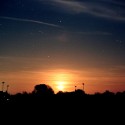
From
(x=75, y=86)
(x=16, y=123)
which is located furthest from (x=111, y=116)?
(x=75, y=86)

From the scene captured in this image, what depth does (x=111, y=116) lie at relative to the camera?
32812mm

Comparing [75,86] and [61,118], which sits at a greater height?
[75,86]

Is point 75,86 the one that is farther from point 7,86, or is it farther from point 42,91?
point 42,91

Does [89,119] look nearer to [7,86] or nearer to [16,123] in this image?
[16,123]

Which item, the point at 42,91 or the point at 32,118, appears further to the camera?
the point at 42,91

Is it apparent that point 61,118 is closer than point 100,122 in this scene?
No

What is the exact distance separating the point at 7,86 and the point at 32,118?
117 meters

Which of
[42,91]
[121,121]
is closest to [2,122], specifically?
[121,121]

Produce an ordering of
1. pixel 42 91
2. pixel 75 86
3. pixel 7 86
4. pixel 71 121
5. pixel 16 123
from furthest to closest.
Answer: pixel 7 86 → pixel 75 86 → pixel 42 91 → pixel 71 121 → pixel 16 123

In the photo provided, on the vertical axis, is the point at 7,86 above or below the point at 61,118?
above

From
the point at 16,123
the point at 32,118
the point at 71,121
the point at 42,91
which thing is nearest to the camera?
the point at 16,123

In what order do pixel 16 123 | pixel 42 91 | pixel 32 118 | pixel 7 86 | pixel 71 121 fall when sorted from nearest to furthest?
pixel 16 123, pixel 71 121, pixel 32 118, pixel 42 91, pixel 7 86

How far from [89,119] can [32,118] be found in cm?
655

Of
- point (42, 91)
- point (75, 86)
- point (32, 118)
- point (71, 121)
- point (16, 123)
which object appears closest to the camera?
point (16, 123)
